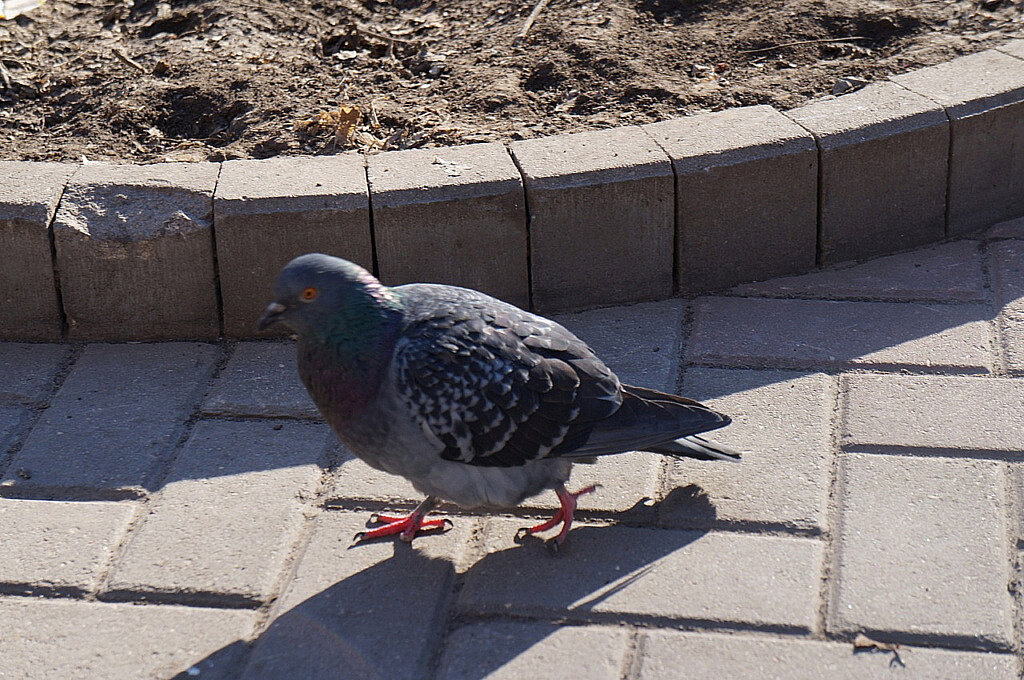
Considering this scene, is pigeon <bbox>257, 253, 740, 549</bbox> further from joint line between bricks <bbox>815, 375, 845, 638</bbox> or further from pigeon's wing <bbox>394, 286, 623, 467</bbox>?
joint line between bricks <bbox>815, 375, 845, 638</bbox>

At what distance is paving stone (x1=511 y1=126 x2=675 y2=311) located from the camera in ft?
11.5

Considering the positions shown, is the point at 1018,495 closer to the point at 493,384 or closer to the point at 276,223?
the point at 493,384

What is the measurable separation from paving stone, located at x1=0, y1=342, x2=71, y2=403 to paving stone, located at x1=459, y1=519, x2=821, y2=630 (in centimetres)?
151

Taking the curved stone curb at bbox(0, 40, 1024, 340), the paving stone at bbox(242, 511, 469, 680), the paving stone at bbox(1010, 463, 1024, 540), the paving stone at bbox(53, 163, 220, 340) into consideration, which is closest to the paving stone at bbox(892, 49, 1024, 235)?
the curved stone curb at bbox(0, 40, 1024, 340)

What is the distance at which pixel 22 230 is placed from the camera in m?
3.40

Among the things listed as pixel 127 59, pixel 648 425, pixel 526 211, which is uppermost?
pixel 127 59

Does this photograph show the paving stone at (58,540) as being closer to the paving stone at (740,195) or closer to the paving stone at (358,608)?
the paving stone at (358,608)

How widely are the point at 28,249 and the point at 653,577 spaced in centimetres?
216

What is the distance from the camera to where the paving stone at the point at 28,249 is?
11.1ft

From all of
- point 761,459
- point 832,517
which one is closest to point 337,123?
point 761,459

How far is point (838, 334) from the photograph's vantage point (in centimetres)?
349

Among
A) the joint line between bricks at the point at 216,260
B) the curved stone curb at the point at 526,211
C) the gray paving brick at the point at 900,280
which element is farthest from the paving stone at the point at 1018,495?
the joint line between bricks at the point at 216,260

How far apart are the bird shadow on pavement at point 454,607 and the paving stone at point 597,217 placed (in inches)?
40.8

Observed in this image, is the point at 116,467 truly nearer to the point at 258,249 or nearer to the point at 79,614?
the point at 79,614
